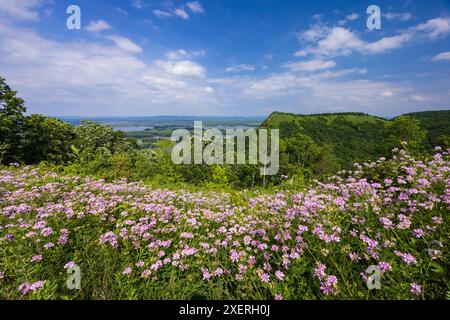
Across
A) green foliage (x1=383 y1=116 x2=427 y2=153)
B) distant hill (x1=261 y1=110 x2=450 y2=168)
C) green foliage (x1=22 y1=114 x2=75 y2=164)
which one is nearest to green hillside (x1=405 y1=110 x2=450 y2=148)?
distant hill (x1=261 y1=110 x2=450 y2=168)

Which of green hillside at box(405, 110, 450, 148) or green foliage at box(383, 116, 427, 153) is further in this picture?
green hillside at box(405, 110, 450, 148)

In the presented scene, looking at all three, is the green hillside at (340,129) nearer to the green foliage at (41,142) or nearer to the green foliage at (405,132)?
the green foliage at (405,132)

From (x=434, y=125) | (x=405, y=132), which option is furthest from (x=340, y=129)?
(x=405, y=132)

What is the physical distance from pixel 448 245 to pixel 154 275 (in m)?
3.02

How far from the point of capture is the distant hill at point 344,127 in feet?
236

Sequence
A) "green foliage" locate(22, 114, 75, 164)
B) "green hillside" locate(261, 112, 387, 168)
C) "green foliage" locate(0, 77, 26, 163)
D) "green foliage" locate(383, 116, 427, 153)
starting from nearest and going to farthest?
"green foliage" locate(0, 77, 26, 163), "green foliage" locate(22, 114, 75, 164), "green foliage" locate(383, 116, 427, 153), "green hillside" locate(261, 112, 387, 168)

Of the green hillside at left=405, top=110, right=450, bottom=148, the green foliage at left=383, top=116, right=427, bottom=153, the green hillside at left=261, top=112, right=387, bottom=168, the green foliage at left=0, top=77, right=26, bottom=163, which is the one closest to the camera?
the green foliage at left=0, top=77, right=26, bottom=163

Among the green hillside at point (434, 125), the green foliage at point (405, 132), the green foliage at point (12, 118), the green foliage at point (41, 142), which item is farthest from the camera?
the green hillside at point (434, 125)

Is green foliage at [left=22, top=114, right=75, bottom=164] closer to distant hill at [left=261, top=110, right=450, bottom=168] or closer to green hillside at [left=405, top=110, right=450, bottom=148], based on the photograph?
green hillside at [left=405, top=110, right=450, bottom=148]

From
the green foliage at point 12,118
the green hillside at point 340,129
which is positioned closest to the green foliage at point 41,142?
the green foliage at point 12,118

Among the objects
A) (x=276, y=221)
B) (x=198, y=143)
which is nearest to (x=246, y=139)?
(x=198, y=143)

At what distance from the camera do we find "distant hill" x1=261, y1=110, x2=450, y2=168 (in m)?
71.9

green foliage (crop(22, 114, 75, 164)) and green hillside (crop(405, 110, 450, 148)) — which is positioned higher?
green hillside (crop(405, 110, 450, 148))
